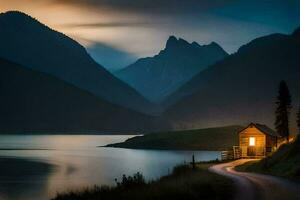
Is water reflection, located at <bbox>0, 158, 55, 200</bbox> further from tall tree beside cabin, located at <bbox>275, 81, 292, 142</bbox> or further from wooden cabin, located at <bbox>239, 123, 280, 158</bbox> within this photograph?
tall tree beside cabin, located at <bbox>275, 81, 292, 142</bbox>

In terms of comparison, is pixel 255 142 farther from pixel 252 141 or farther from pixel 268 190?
pixel 268 190

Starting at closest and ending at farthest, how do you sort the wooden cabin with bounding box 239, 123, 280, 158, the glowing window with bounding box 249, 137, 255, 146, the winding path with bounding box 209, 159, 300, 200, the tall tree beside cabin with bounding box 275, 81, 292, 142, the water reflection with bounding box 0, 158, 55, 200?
the winding path with bounding box 209, 159, 300, 200
the water reflection with bounding box 0, 158, 55, 200
the wooden cabin with bounding box 239, 123, 280, 158
the glowing window with bounding box 249, 137, 255, 146
the tall tree beside cabin with bounding box 275, 81, 292, 142

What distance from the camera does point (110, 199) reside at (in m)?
32.2

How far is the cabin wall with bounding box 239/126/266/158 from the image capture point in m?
97.9

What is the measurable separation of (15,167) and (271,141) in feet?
178

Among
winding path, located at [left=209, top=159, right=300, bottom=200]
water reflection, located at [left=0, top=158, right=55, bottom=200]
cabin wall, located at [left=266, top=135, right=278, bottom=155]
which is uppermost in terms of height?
cabin wall, located at [left=266, top=135, right=278, bottom=155]

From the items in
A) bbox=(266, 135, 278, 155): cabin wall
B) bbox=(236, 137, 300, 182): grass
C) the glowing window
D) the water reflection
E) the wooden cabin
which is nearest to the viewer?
bbox=(236, 137, 300, 182): grass

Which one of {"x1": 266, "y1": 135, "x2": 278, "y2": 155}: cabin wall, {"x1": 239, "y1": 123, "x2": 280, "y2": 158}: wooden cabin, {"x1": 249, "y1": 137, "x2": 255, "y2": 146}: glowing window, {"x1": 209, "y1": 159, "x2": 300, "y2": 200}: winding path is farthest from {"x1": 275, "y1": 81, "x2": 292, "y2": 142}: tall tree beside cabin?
{"x1": 209, "y1": 159, "x2": 300, "y2": 200}: winding path

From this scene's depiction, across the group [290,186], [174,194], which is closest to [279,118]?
[290,186]

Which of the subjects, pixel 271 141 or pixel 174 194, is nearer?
pixel 174 194

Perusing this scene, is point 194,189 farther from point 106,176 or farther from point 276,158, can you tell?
point 106,176

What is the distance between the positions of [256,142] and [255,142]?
0.57 ft

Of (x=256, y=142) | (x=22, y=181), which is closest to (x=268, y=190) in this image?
(x=22, y=181)

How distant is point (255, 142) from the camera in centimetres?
9869
